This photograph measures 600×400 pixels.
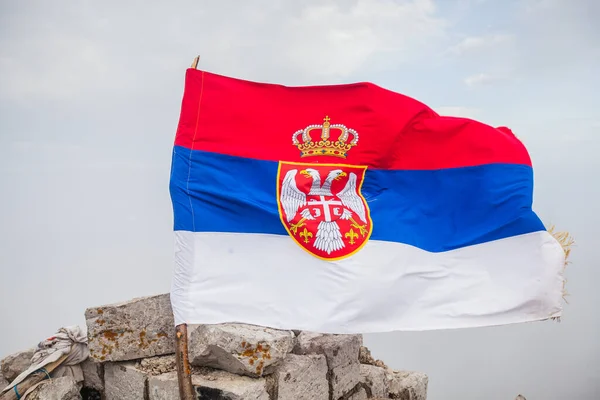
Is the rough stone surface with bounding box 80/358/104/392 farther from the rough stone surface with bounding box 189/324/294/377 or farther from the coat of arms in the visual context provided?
the coat of arms

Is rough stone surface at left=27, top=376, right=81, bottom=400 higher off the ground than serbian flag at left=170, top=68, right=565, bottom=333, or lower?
lower

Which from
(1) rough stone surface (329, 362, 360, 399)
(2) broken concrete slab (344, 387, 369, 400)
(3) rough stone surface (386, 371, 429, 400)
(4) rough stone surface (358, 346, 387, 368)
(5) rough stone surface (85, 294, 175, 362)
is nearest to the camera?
(5) rough stone surface (85, 294, 175, 362)

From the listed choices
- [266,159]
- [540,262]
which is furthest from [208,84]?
[540,262]

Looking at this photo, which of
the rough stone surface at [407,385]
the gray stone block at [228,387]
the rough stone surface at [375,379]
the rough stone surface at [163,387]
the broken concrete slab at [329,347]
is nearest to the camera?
the gray stone block at [228,387]

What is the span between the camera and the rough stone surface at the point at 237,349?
449 centimetres

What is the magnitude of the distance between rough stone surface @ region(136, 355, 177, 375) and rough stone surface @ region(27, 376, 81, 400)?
609 mm

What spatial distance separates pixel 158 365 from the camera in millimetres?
4926

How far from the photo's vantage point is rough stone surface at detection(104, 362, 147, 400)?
4.85 metres

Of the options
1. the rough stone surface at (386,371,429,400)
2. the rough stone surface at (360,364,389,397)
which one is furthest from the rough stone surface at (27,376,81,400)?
the rough stone surface at (386,371,429,400)

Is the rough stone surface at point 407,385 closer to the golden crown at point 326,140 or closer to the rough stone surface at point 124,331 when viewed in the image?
the rough stone surface at point 124,331

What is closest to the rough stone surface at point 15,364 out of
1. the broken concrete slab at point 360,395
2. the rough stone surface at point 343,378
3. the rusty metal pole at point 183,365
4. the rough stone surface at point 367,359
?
the rusty metal pole at point 183,365

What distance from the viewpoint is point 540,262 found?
4637mm

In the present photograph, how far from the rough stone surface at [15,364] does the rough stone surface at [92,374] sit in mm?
501

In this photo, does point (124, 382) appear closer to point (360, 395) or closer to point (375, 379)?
point (360, 395)
